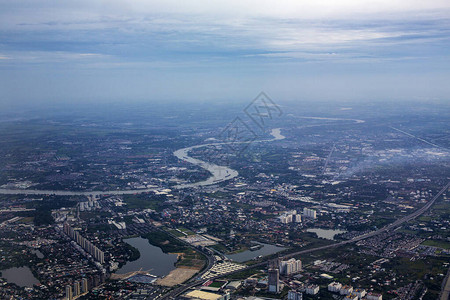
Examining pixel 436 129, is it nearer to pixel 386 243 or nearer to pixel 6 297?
pixel 386 243

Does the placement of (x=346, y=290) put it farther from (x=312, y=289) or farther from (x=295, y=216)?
(x=295, y=216)

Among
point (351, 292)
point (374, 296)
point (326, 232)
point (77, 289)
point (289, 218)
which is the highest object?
point (77, 289)

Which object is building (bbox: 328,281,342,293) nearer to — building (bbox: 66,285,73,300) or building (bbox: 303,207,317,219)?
building (bbox: 66,285,73,300)

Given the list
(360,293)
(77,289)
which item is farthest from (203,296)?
(360,293)

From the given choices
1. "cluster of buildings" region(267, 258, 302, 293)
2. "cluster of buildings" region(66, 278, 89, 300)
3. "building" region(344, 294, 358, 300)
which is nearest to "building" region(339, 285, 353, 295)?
"building" region(344, 294, 358, 300)

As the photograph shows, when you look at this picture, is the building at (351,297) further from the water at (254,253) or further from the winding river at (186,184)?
the winding river at (186,184)
